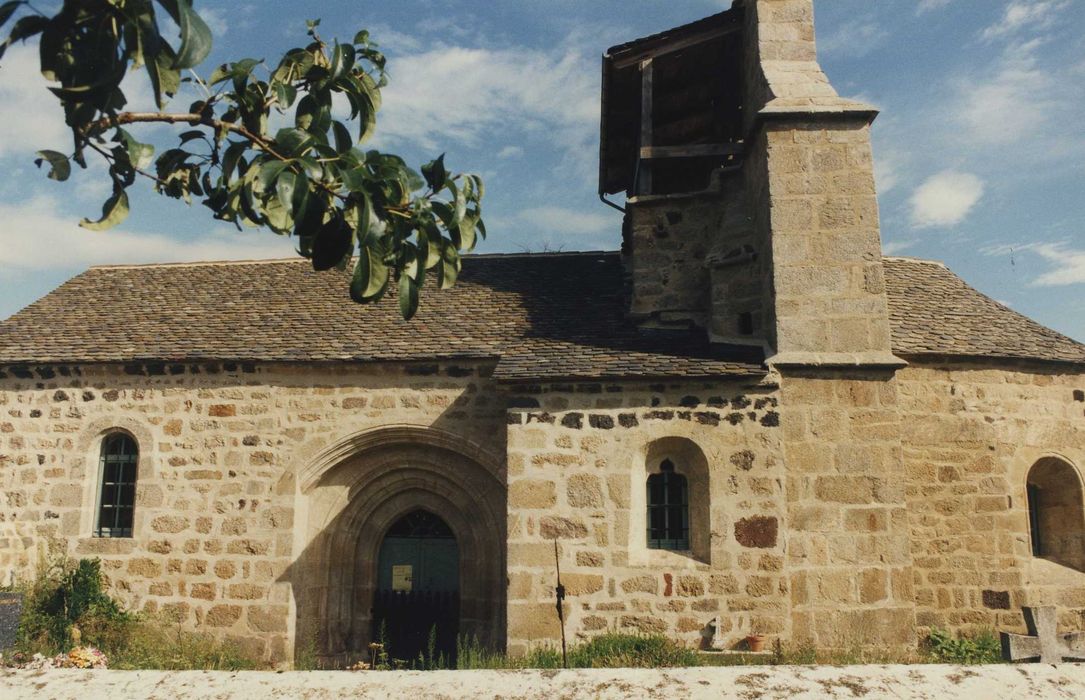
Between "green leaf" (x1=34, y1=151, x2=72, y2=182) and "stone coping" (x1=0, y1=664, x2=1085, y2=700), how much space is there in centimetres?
188

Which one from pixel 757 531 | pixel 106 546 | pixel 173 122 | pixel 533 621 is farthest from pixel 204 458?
pixel 173 122

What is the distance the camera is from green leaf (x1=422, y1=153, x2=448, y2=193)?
333 centimetres

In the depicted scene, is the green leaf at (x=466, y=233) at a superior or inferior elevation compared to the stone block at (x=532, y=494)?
superior

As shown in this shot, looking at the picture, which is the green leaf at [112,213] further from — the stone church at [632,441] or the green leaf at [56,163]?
the stone church at [632,441]

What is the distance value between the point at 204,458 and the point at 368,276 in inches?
311

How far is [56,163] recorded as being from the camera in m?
3.05

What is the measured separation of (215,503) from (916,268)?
10.3 meters

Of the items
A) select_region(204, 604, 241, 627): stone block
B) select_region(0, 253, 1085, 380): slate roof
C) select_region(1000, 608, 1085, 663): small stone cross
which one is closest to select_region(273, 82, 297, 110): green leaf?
select_region(1000, 608, 1085, 663): small stone cross

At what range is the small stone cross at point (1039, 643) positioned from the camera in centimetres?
476

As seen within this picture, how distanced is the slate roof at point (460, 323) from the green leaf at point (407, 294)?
18.3 ft

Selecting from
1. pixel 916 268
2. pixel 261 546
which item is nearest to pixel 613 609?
pixel 261 546

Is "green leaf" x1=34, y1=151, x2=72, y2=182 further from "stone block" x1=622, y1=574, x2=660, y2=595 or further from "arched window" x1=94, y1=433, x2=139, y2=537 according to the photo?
"arched window" x1=94, y1=433, x2=139, y2=537

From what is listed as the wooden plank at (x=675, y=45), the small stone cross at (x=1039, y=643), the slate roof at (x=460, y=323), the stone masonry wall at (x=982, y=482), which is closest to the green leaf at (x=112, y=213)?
the small stone cross at (x=1039, y=643)

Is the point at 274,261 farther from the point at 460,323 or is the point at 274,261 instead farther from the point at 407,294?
the point at 407,294
